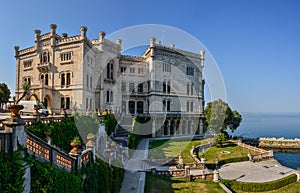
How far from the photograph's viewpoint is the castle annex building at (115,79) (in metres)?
26.9

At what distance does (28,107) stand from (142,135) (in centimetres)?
2172

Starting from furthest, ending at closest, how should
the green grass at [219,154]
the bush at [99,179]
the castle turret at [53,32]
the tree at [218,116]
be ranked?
the tree at [218,116], the castle turret at [53,32], the green grass at [219,154], the bush at [99,179]

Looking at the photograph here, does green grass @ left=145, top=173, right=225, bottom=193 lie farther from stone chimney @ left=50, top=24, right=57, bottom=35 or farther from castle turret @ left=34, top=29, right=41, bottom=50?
castle turret @ left=34, top=29, right=41, bottom=50

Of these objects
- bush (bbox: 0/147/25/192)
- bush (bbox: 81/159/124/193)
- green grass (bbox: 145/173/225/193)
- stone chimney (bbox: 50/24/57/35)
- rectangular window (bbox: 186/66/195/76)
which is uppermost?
stone chimney (bbox: 50/24/57/35)

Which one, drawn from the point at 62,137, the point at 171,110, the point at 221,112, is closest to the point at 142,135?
the point at 171,110

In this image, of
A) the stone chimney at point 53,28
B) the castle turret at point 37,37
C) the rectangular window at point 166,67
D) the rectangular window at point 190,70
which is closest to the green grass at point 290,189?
the rectangular window at point 166,67

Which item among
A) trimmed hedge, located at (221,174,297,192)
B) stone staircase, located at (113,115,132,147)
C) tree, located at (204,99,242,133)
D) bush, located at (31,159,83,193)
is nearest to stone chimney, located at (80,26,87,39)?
stone staircase, located at (113,115,132,147)

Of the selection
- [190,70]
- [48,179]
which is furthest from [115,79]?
[48,179]

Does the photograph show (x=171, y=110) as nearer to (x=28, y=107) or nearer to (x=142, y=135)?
(x=142, y=135)

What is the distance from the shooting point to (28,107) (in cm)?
1694

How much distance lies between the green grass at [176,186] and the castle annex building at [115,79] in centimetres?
1061

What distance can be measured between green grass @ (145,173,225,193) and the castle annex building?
1061cm

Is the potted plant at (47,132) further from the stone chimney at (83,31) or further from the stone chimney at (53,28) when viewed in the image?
the stone chimney at (53,28)

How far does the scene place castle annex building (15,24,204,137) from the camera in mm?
26906
